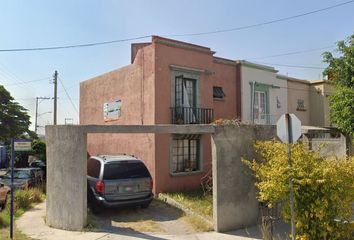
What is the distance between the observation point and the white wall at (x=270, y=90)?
21062 mm

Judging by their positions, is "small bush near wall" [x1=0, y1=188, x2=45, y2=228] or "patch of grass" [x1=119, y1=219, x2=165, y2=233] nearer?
"patch of grass" [x1=119, y1=219, x2=165, y2=233]

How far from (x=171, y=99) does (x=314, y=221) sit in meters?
9.84

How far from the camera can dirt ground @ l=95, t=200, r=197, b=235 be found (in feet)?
34.5

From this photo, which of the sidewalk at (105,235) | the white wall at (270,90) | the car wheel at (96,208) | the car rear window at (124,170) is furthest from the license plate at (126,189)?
the white wall at (270,90)

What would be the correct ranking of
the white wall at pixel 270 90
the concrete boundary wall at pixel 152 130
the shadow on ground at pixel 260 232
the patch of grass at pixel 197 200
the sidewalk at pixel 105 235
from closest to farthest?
1. the sidewalk at pixel 105 235
2. the shadow on ground at pixel 260 232
3. the concrete boundary wall at pixel 152 130
4. the patch of grass at pixel 197 200
5. the white wall at pixel 270 90

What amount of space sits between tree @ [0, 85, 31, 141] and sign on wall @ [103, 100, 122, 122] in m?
20.2

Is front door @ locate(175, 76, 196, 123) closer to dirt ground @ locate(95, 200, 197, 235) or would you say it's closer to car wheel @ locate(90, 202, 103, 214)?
dirt ground @ locate(95, 200, 197, 235)

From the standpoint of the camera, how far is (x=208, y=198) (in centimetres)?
1380

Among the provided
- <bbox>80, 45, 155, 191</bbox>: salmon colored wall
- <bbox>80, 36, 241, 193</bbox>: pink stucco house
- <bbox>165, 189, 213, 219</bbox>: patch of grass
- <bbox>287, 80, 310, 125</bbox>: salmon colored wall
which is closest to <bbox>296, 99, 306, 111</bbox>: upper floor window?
<bbox>287, 80, 310, 125</bbox>: salmon colored wall

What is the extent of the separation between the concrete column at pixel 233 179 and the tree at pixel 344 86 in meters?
10.0

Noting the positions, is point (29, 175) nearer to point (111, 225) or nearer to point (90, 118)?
point (90, 118)

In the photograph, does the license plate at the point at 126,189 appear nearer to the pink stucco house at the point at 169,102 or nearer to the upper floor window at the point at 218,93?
the pink stucco house at the point at 169,102

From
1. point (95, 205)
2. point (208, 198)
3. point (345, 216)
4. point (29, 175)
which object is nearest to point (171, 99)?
point (208, 198)

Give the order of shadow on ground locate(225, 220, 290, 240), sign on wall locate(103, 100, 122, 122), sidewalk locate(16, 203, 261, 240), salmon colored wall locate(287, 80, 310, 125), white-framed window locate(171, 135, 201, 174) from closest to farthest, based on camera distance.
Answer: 1. sidewalk locate(16, 203, 261, 240)
2. shadow on ground locate(225, 220, 290, 240)
3. white-framed window locate(171, 135, 201, 174)
4. sign on wall locate(103, 100, 122, 122)
5. salmon colored wall locate(287, 80, 310, 125)
